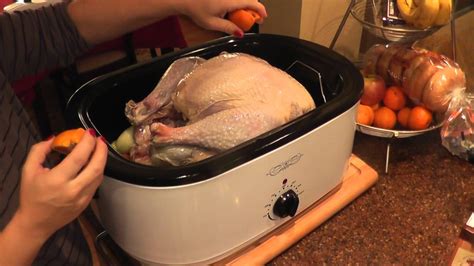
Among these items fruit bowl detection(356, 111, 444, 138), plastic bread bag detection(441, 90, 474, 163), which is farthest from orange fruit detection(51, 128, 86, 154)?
plastic bread bag detection(441, 90, 474, 163)

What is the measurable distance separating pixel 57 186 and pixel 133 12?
14.5 inches

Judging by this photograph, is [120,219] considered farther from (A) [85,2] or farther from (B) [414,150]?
(B) [414,150]

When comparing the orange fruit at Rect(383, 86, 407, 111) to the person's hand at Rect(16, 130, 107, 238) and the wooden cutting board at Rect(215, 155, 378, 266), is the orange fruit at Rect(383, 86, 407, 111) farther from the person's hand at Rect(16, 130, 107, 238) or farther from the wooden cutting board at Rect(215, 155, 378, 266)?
the person's hand at Rect(16, 130, 107, 238)

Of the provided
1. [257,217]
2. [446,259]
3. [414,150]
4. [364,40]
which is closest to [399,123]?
[414,150]

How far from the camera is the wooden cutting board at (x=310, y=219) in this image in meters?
0.67

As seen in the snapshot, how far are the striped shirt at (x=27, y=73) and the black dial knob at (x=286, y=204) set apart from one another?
0.31m

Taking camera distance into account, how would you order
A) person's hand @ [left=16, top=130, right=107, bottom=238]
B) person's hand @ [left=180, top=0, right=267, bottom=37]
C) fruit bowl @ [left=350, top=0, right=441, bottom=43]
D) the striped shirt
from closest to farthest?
person's hand @ [left=16, top=130, right=107, bottom=238] < the striped shirt < person's hand @ [left=180, top=0, right=267, bottom=37] < fruit bowl @ [left=350, top=0, right=441, bottom=43]

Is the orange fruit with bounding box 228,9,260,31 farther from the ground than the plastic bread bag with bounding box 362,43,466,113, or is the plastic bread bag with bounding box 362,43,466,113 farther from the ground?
the orange fruit with bounding box 228,9,260,31

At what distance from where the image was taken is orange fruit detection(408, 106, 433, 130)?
87cm

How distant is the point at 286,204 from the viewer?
2.09 feet

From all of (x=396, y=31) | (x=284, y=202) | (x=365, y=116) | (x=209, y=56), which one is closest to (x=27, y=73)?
(x=209, y=56)

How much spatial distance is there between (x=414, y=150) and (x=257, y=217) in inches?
17.5

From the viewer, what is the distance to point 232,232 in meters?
0.61

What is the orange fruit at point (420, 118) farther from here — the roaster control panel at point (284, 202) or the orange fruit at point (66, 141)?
the orange fruit at point (66, 141)
